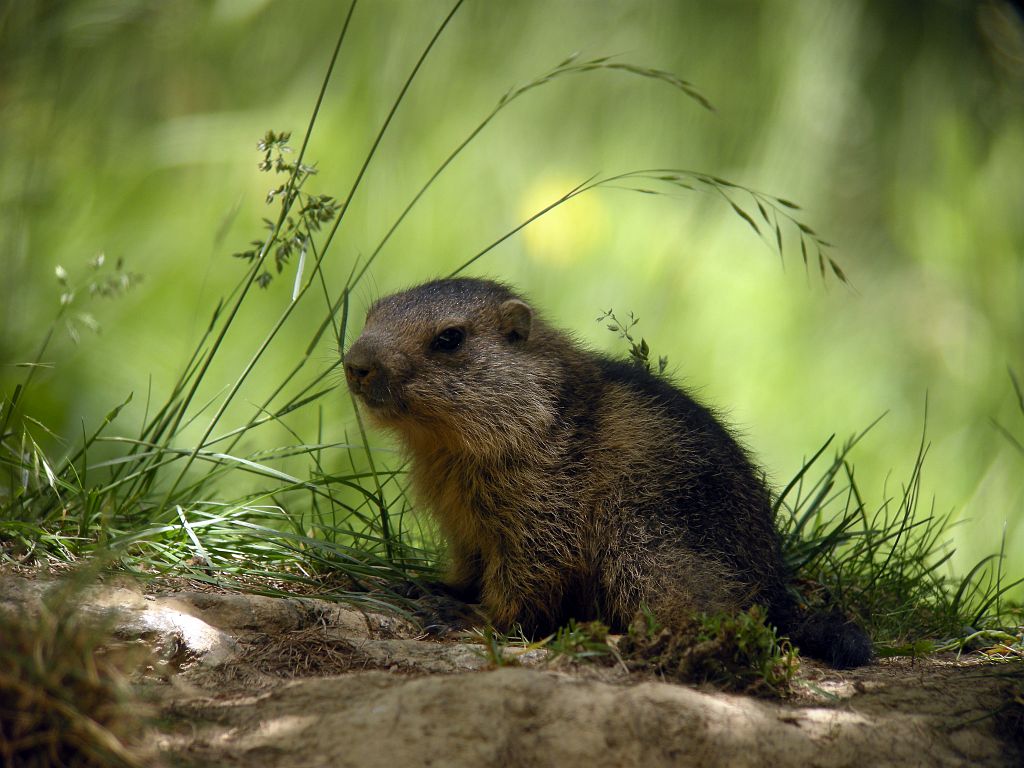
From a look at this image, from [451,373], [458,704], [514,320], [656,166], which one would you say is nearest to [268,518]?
[451,373]

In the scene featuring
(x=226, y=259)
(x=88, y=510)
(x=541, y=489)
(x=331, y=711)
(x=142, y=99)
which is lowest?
(x=331, y=711)

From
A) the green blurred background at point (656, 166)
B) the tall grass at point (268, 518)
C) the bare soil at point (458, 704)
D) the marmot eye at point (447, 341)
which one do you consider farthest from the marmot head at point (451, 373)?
the green blurred background at point (656, 166)

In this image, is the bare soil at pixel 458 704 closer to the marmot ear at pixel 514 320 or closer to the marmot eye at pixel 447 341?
the marmot eye at pixel 447 341

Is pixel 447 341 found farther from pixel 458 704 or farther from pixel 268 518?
pixel 458 704

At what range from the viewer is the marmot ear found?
5.15 meters

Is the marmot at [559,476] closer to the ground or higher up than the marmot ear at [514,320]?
closer to the ground

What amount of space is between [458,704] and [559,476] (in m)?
1.85

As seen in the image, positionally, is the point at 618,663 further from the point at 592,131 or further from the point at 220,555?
the point at 592,131

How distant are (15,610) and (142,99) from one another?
5.63m

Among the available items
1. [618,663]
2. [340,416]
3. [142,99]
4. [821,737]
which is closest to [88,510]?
[618,663]

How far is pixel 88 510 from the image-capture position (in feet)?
13.9

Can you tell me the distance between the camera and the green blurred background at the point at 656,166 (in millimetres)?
7598

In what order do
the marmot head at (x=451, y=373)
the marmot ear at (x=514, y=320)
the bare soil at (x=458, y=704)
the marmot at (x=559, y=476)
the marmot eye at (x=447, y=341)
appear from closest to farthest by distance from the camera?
the bare soil at (x=458, y=704), the marmot at (x=559, y=476), the marmot head at (x=451, y=373), the marmot eye at (x=447, y=341), the marmot ear at (x=514, y=320)

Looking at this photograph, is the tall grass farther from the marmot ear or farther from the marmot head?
the marmot ear
